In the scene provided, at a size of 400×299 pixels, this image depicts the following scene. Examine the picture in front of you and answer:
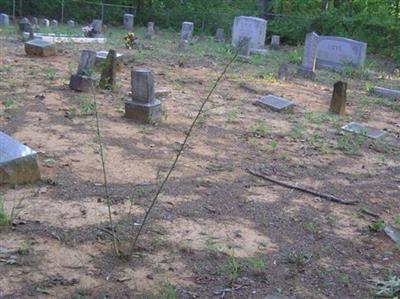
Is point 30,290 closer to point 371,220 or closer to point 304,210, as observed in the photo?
point 304,210

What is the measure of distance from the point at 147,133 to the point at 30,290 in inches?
156

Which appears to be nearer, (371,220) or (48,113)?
(371,220)

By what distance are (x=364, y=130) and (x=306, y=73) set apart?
5117mm

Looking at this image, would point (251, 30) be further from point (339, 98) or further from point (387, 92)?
point (339, 98)

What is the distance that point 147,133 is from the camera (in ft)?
23.2

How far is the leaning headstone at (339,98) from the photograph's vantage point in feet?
30.7

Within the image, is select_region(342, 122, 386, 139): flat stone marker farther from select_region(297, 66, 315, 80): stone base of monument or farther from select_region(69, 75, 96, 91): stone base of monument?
select_region(297, 66, 315, 80): stone base of monument

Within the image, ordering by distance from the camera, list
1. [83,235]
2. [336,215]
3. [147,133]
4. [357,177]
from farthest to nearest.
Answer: [147,133]
[357,177]
[336,215]
[83,235]

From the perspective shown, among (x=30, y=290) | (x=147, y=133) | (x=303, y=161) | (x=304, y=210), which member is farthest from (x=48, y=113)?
(x=30, y=290)

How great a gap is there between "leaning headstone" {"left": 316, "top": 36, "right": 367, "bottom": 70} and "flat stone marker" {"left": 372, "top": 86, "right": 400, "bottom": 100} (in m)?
3.01

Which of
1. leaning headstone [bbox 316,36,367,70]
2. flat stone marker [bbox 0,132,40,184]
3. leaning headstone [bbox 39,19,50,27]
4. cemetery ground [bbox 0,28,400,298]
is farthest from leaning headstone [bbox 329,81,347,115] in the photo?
leaning headstone [bbox 39,19,50,27]

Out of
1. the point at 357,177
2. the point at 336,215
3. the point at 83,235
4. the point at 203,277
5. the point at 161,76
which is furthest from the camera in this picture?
the point at 161,76

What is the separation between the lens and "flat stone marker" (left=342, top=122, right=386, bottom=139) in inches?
323

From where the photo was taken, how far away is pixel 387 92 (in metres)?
11.8
